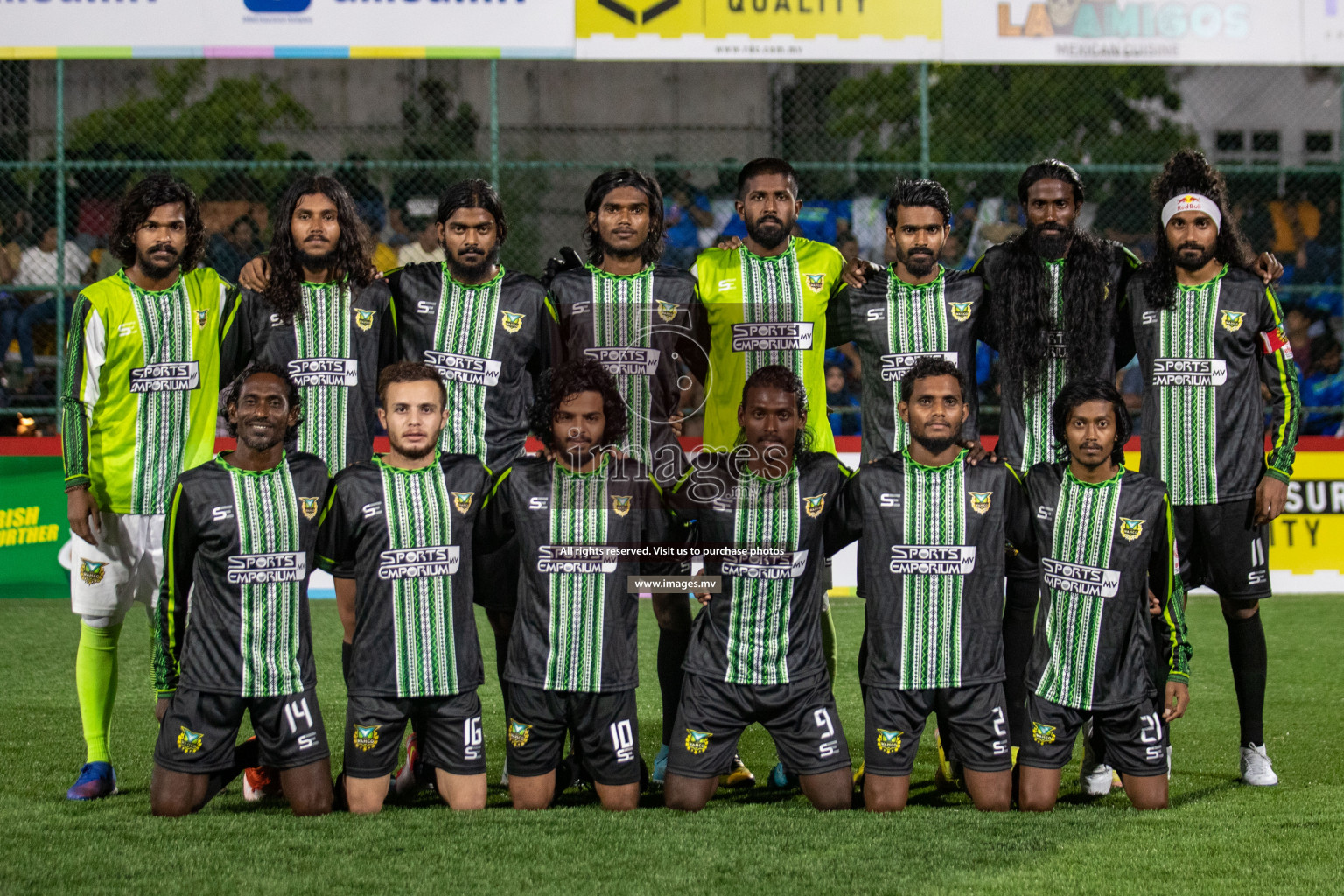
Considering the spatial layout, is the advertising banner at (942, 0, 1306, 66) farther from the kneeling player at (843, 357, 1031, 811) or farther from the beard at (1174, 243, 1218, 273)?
the kneeling player at (843, 357, 1031, 811)

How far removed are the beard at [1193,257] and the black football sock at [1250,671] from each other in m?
1.20

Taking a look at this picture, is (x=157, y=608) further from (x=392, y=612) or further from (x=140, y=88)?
(x=140, y=88)

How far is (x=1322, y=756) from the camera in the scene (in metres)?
4.90

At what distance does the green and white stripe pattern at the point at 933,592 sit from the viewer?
4105mm

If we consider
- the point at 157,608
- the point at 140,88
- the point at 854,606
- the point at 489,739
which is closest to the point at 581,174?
the point at 140,88

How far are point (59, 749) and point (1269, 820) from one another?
13.2 ft

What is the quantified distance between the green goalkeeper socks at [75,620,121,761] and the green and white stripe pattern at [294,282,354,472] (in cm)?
92

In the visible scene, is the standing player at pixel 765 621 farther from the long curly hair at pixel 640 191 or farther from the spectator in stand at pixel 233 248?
the spectator in stand at pixel 233 248

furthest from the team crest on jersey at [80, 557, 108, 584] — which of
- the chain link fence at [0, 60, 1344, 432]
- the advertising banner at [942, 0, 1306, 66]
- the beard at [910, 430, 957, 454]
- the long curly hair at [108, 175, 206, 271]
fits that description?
the advertising banner at [942, 0, 1306, 66]

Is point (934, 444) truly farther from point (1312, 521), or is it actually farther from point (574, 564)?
point (1312, 521)

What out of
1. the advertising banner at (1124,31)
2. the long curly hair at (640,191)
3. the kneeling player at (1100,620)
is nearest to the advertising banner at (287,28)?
the advertising banner at (1124,31)

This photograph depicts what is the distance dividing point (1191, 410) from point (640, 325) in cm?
187

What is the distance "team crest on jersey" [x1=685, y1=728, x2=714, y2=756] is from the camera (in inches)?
162

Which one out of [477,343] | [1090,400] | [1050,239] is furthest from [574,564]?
[1050,239]
